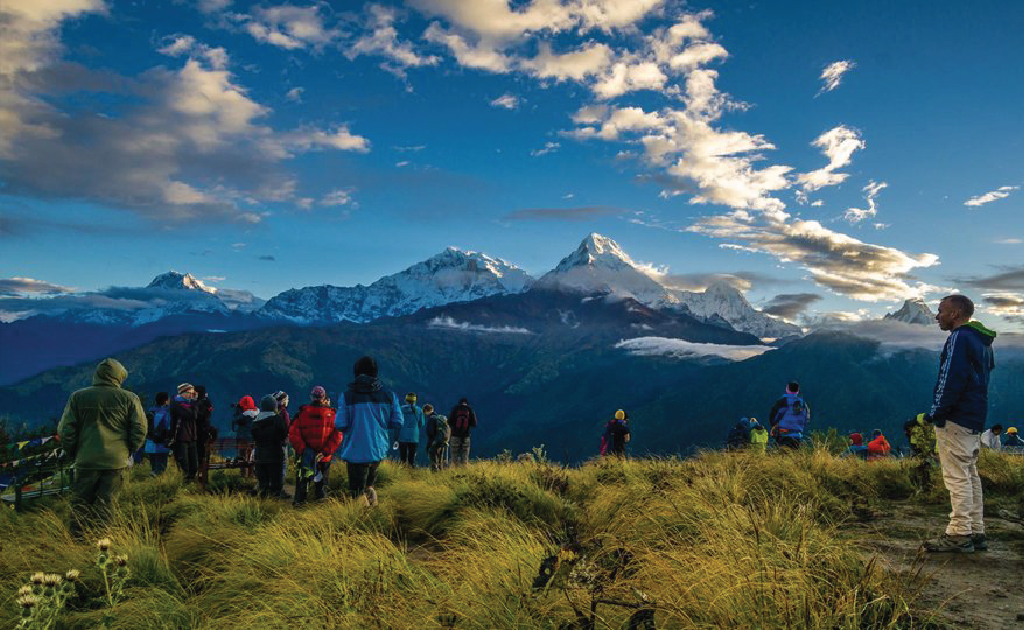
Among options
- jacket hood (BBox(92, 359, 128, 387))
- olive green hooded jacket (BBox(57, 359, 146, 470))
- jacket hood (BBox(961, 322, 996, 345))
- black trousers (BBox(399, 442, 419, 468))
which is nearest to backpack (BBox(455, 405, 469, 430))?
black trousers (BBox(399, 442, 419, 468))

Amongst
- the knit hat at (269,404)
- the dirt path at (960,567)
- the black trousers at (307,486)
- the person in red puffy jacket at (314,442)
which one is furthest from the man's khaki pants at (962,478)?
the knit hat at (269,404)

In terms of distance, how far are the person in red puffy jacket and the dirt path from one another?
7016 mm

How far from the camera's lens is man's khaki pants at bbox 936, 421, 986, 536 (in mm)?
5434

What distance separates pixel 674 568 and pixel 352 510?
175 inches

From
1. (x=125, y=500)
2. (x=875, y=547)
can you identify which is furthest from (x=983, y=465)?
(x=125, y=500)

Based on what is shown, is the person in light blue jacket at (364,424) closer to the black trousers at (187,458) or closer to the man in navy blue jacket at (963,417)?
the black trousers at (187,458)

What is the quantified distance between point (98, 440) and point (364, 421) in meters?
2.96

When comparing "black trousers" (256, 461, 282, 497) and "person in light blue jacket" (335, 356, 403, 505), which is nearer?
"person in light blue jacket" (335, 356, 403, 505)

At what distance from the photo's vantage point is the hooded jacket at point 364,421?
7730 mm

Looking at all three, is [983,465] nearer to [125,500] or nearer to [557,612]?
[557,612]

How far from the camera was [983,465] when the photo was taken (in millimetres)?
9242

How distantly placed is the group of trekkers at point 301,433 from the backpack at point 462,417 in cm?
180

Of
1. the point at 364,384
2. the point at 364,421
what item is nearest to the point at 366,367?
the point at 364,384

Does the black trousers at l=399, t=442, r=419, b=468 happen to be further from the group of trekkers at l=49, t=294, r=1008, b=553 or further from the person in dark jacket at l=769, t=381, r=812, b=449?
the person in dark jacket at l=769, t=381, r=812, b=449
